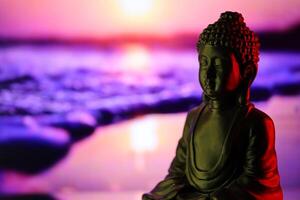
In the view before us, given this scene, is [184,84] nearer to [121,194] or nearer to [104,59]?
[104,59]

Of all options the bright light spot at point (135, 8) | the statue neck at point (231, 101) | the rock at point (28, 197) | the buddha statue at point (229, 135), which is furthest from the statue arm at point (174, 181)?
the rock at point (28, 197)

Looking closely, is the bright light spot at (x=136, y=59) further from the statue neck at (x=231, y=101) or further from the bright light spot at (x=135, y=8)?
the statue neck at (x=231, y=101)

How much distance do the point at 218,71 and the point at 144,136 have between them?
1.08m

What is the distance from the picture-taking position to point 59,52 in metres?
2.66

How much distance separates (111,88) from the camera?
104 inches

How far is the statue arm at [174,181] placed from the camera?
5.42ft

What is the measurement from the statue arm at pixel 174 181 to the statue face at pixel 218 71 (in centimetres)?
17

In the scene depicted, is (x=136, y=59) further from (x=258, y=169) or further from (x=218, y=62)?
(x=258, y=169)

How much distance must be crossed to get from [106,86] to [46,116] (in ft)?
1.09

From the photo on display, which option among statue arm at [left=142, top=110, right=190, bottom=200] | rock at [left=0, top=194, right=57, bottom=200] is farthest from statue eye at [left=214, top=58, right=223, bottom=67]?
rock at [left=0, top=194, right=57, bottom=200]

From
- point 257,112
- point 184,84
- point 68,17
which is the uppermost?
point 68,17

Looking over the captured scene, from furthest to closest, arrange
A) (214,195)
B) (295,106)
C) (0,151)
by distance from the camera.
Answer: (0,151) < (295,106) < (214,195)

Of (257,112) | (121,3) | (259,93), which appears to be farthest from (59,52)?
(257,112)

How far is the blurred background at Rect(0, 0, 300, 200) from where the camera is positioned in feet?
8.29
